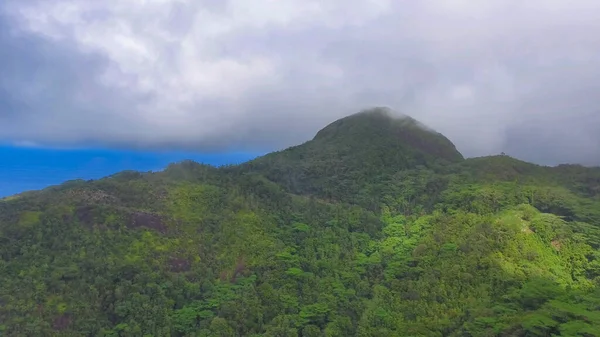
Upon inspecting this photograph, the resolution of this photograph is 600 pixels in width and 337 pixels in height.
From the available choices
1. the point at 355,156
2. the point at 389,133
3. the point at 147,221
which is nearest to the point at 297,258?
the point at 147,221

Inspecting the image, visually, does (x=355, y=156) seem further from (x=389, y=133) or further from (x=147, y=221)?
(x=147, y=221)

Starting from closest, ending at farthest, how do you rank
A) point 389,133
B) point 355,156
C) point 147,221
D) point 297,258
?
point 297,258
point 147,221
point 355,156
point 389,133

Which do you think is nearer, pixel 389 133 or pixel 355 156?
pixel 355 156

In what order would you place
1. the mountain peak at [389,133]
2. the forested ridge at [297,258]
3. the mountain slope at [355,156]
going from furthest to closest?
the mountain peak at [389,133] < the mountain slope at [355,156] < the forested ridge at [297,258]

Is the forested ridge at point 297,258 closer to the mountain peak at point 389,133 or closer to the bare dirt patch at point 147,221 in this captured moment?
the bare dirt patch at point 147,221

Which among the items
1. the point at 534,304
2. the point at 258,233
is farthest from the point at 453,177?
the point at 534,304

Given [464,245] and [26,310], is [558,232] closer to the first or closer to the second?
[464,245]

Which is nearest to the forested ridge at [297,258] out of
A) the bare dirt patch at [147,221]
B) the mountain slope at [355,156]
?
the bare dirt patch at [147,221]

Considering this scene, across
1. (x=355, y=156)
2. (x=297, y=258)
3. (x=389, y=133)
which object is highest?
(x=389, y=133)

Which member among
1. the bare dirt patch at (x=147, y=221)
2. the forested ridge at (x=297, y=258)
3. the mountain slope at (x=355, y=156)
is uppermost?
the mountain slope at (x=355, y=156)
